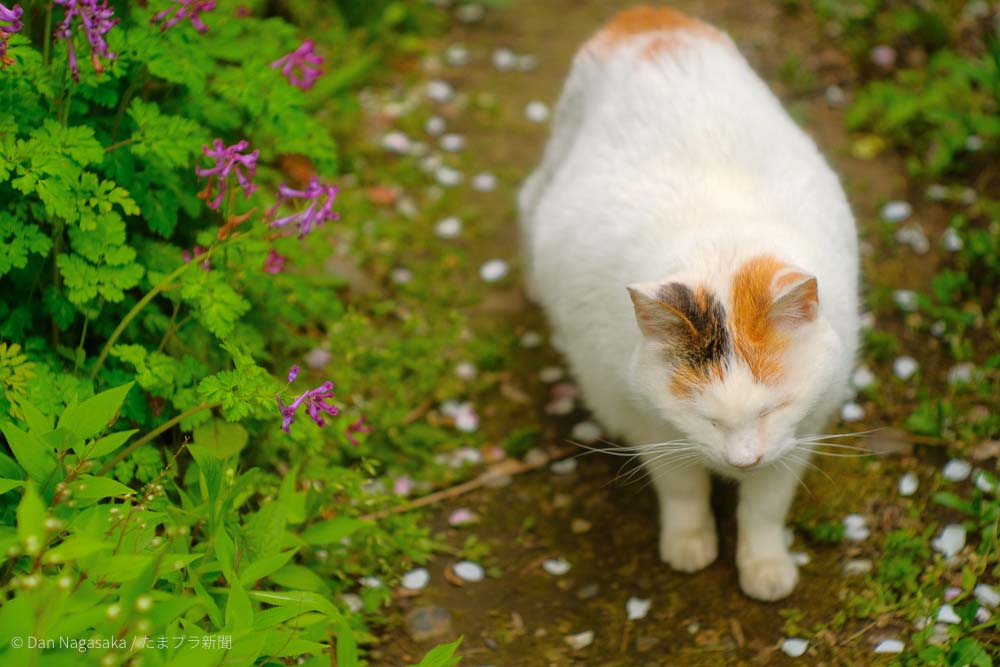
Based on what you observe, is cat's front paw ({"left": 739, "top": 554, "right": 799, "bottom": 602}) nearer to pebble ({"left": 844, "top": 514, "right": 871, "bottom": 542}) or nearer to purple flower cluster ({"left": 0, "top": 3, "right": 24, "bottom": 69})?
pebble ({"left": 844, "top": 514, "right": 871, "bottom": 542})

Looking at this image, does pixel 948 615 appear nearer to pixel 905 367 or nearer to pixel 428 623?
pixel 905 367

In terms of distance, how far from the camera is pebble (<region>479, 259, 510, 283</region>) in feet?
15.4

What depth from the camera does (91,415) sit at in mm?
2516

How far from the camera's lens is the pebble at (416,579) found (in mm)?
3457

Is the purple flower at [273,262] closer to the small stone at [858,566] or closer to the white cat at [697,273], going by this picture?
the white cat at [697,273]

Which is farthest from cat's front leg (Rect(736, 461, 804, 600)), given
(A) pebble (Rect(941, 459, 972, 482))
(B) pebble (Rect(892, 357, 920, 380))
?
(B) pebble (Rect(892, 357, 920, 380))

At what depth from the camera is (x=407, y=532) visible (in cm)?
354

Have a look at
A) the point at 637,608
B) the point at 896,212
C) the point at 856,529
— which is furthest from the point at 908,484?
the point at 896,212

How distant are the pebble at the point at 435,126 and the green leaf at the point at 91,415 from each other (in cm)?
318

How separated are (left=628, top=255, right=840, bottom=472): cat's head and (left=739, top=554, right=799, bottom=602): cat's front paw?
73cm

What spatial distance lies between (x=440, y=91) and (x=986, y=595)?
3.72 m

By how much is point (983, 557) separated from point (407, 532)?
1861mm

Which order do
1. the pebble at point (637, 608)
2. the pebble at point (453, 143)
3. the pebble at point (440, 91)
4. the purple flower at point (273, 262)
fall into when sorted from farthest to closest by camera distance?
1. the pebble at point (440, 91)
2. the pebble at point (453, 143)
3. the pebble at point (637, 608)
4. the purple flower at point (273, 262)

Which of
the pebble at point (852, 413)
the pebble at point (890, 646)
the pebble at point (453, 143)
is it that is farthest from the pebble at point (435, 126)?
the pebble at point (890, 646)
